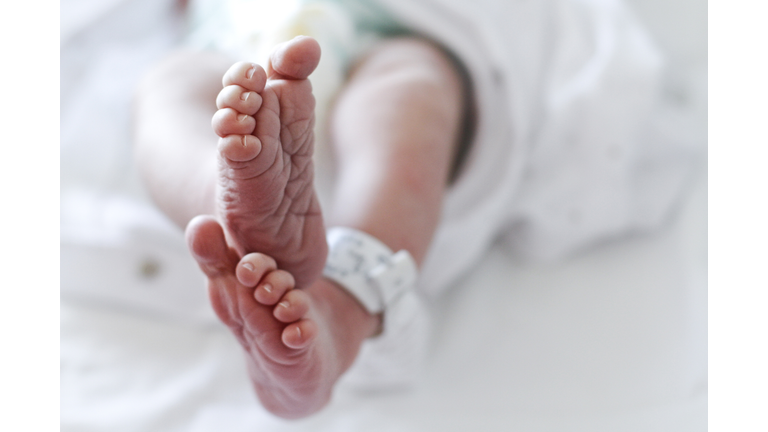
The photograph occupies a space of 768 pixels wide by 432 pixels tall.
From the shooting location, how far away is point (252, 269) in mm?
356

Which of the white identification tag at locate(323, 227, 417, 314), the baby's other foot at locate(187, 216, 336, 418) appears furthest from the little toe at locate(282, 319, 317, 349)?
the white identification tag at locate(323, 227, 417, 314)

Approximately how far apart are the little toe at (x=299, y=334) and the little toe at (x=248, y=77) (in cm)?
13

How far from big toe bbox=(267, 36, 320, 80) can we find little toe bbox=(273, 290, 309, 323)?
119 mm

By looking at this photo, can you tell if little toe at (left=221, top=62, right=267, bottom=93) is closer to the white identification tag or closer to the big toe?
the big toe

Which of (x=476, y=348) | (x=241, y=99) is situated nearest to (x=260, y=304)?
(x=241, y=99)

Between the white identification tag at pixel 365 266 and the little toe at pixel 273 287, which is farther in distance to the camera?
the white identification tag at pixel 365 266

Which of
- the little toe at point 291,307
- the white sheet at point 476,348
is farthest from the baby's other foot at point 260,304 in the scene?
the white sheet at point 476,348

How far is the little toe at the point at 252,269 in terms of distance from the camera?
35 cm

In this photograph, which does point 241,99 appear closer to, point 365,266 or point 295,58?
point 295,58

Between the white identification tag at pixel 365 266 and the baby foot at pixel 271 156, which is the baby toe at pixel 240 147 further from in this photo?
the white identification tag at pixel 365 266

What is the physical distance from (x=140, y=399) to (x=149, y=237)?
0.15 m

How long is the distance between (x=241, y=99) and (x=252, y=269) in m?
0.09

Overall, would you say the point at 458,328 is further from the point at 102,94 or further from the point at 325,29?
the point at 102,94

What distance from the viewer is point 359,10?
2.24 feet
